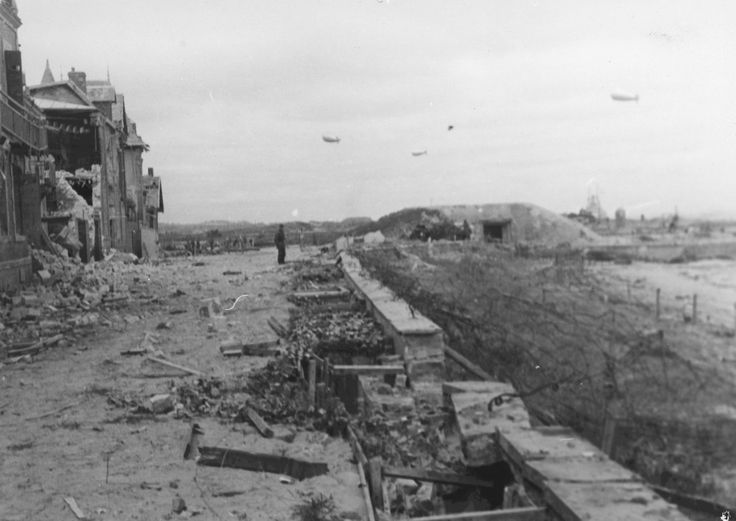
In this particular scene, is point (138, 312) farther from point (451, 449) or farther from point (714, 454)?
point (714, 454)

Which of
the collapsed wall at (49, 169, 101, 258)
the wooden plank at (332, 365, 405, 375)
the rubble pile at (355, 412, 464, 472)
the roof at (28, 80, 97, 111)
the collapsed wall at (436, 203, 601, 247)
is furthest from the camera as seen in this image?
the collapsed wall at (436, 203, 601, 247)

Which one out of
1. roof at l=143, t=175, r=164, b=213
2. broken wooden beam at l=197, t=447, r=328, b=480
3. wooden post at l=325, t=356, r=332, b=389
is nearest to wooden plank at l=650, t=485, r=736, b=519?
broken wooden beam at l=197, t=447, r=328, b=480

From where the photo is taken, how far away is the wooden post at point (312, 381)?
617 cm

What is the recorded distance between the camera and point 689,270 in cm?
819

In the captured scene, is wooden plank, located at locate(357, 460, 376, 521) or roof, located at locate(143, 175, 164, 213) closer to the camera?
wooden plank, located at locate(357, 460, 376, 521)

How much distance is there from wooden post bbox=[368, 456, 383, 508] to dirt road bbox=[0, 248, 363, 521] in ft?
0.38

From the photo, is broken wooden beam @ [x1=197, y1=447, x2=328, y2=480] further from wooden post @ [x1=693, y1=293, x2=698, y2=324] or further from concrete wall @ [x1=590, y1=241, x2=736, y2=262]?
wooden post @ [x1=693, y1=293, x2=698, y2=324]

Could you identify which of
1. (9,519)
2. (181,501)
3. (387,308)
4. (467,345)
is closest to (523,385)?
(467,345)

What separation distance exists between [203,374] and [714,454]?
202 inches

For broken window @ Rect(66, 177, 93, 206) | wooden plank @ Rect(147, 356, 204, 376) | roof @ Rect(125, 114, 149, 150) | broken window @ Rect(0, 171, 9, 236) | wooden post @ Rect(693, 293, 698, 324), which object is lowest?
wooden plank @ Rect(147, 356, 204, 376)

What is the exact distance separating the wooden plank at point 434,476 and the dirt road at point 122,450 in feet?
0.89

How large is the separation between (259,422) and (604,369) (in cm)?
385

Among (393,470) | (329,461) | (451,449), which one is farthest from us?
(451,449)

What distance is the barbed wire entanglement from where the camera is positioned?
586 cm
